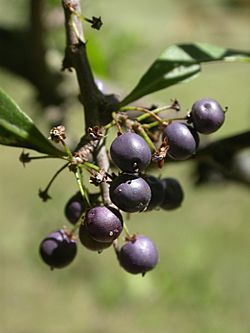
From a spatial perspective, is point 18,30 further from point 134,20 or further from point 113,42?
point 134,20

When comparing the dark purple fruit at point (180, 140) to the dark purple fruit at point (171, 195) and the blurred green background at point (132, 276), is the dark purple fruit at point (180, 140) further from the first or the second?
the blurred green background at point (132, 276)

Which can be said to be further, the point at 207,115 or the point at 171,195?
the point at 171,195

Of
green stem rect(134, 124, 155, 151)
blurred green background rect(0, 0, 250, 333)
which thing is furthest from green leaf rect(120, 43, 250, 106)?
blurred green background rect(0, 0, 250, 333)

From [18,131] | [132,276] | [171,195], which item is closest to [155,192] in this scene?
[171,195]

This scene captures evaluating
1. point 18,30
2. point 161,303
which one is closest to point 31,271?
point 161,303

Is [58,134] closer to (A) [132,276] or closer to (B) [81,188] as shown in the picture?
(B) [81,188]

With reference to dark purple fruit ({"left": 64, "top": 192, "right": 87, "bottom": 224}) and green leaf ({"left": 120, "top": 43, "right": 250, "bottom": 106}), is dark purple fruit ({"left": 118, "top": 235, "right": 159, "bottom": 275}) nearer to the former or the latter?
dark purple fruit ({"left": 64, "top": 192, "right": 87, "bottom": 224})

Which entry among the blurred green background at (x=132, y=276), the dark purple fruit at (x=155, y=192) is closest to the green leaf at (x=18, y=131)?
the dark purple fruit at (x=155, y=192)
